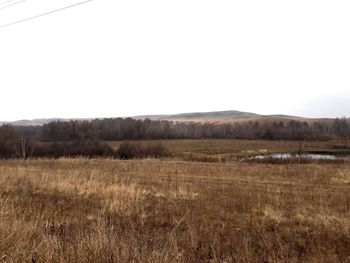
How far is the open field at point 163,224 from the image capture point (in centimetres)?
513

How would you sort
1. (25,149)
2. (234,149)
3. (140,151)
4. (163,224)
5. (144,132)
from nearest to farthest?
(163,224) < (140,151) < (25,149) < (234,149) < (144,132)

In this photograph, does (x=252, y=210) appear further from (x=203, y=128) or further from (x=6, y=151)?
(x=203, y=128)

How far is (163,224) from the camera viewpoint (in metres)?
10.2

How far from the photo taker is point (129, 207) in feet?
38.6

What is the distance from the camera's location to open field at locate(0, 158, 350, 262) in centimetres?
513

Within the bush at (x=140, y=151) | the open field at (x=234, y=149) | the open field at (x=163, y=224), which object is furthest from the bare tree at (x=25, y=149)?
the open field at (x=163, y=224)

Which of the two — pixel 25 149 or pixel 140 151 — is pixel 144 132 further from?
pixel 140 151

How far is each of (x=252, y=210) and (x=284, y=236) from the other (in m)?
2.83

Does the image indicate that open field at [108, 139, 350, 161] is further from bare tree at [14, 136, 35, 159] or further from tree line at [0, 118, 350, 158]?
tree line at [0, 118, 350, 158]

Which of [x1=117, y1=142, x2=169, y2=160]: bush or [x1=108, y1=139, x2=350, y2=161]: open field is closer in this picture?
[x1=117, y1=142, x2=169, y2=160]: bush

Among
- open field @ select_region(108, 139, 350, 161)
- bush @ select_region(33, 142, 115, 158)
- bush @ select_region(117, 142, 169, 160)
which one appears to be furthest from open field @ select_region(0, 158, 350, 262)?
bush @ select_region(33, 142, 115, 158)

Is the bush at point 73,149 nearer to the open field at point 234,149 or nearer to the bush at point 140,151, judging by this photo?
the bush at point 140,151

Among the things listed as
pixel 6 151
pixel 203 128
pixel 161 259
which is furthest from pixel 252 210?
pixel 203 128

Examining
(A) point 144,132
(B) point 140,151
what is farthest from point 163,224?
(A) point 144,132
